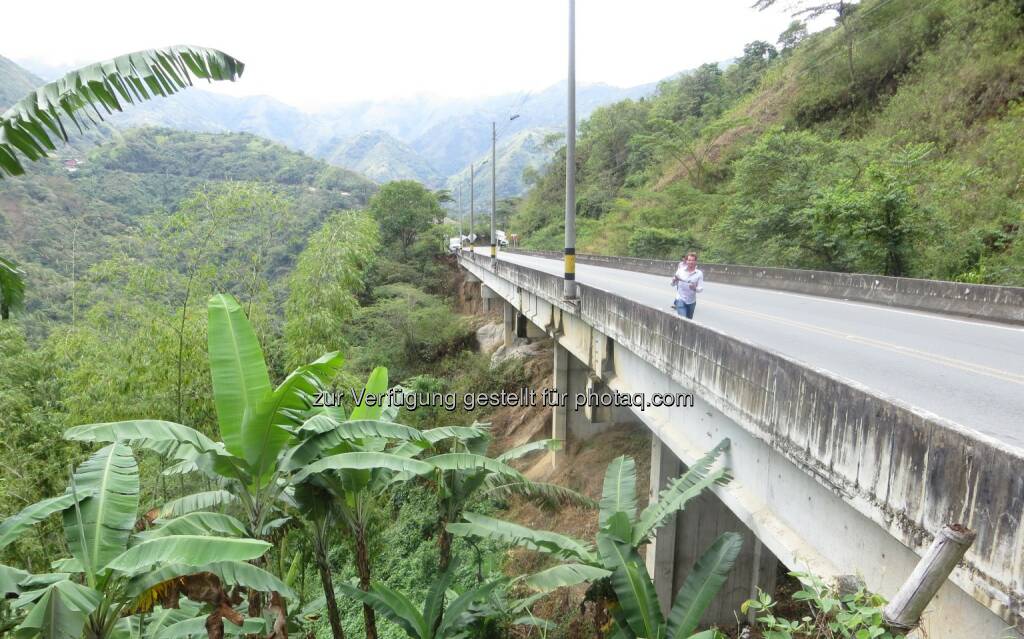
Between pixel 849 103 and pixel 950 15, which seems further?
pixel 849 103

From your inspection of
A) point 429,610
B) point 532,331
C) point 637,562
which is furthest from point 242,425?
point 532,331

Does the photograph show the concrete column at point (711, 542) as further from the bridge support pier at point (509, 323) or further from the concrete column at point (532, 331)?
the bridge support pier at point (509, 323)

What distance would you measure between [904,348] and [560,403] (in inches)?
429

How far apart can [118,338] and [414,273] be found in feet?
102

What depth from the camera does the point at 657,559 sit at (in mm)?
10039

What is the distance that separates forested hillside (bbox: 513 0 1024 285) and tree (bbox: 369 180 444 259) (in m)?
17.0

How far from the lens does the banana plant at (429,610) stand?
605cm

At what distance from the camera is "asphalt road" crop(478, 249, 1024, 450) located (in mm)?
4902

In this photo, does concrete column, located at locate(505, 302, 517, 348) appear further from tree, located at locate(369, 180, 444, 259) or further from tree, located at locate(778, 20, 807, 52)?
tree, located at locate(778, 20, 807, 52)

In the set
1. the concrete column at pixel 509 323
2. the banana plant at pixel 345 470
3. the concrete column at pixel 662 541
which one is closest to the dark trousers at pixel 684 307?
the concrete column at pixel 662 541

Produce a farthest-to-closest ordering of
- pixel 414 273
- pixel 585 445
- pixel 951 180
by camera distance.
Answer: pixel 414 273 < pixel 585 445 < pixel 951 180

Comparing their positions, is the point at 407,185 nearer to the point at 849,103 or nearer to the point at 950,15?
the point at 849,103

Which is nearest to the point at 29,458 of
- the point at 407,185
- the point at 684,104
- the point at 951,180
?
the point at 951,180

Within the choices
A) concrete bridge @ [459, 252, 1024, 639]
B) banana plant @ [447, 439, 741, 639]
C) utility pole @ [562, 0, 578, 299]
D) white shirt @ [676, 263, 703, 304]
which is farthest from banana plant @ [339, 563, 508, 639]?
Answer: utility pole @ [562, 0, 578, 299]
